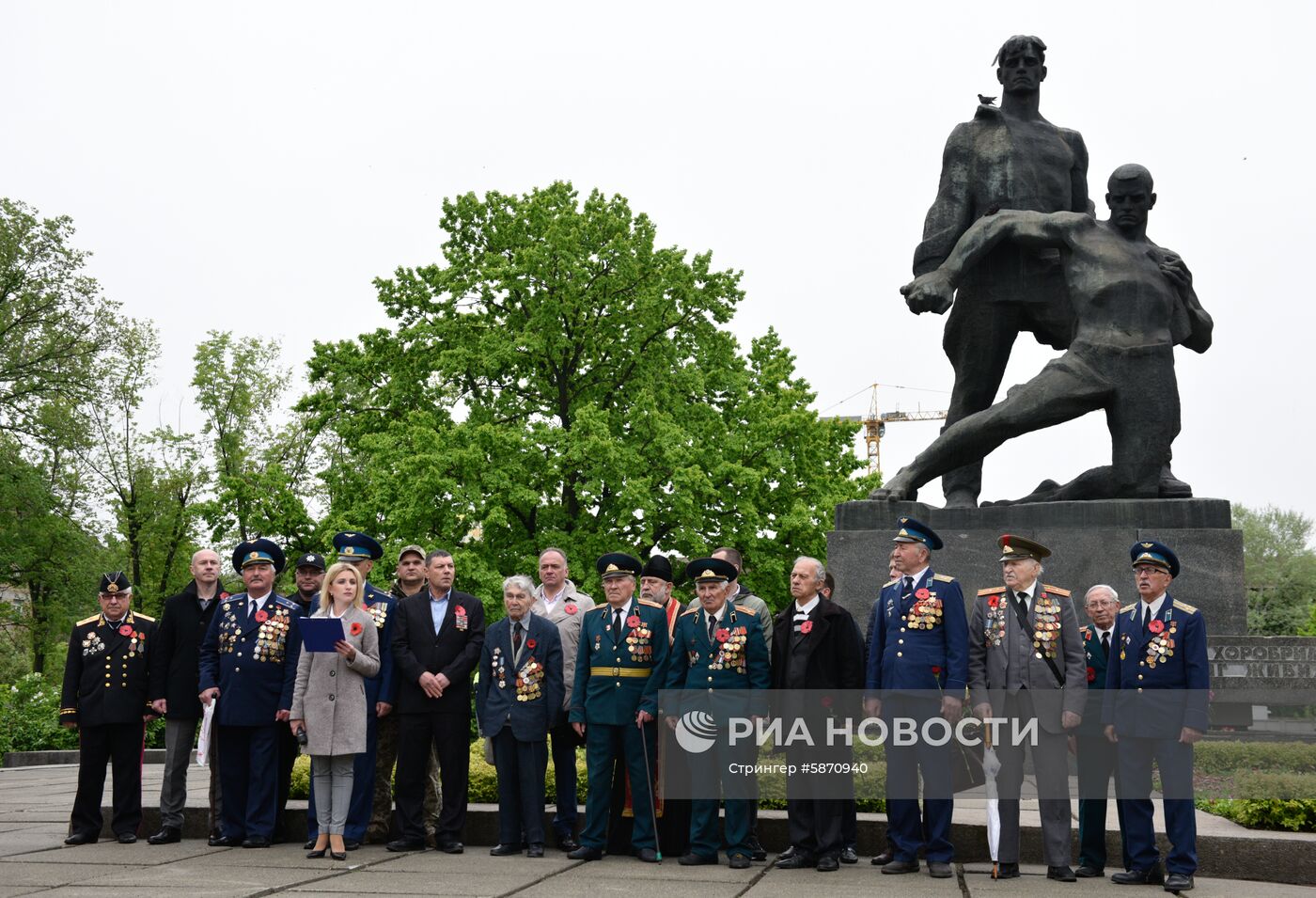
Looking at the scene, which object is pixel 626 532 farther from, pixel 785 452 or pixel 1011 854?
pixel 1011 854

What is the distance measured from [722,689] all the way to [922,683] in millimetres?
1237

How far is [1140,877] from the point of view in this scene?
689 cm

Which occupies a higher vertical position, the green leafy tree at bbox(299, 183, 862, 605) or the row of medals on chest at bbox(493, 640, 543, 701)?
the green leafy tree at bbox(299, 183, 862, 605)

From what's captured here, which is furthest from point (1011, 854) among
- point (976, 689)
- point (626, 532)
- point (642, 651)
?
point (626, 532)

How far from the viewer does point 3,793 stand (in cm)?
1253

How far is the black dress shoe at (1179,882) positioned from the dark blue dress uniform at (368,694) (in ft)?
15.6

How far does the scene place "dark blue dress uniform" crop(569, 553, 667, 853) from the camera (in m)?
8.03

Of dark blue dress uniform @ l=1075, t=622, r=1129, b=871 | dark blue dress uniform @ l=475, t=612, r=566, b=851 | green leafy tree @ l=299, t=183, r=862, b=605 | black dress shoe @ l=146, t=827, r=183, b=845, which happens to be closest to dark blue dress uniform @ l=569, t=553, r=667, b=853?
dark blue dress uniform @ l=475, t=612, r=566, b=851

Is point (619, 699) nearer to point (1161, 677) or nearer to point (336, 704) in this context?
point (336, 704)

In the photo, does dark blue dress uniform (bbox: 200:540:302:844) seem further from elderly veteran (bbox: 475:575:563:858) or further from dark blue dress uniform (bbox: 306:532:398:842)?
elderly veteran (bbox: 475:575:563:858)

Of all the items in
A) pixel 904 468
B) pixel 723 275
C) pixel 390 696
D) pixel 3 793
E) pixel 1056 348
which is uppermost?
pixel 723 275

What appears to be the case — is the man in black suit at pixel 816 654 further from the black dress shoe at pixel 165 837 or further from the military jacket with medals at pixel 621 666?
the black dress shoe at pixel 165 837

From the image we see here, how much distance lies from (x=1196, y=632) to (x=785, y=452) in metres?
18.6

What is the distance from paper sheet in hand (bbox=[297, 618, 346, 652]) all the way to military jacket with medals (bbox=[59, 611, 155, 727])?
73.0 inches
